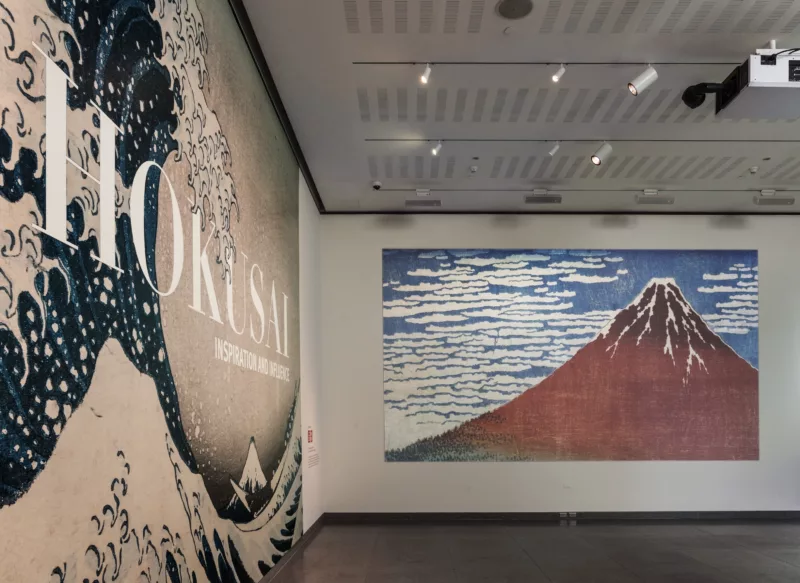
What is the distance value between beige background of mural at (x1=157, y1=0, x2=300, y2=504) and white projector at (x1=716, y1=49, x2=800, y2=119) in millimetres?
3197

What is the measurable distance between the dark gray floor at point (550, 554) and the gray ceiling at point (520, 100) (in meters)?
3.72

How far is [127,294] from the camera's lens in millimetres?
2545

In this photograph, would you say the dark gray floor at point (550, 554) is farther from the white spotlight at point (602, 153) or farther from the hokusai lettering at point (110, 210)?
the white spotlight at point (602, 153)

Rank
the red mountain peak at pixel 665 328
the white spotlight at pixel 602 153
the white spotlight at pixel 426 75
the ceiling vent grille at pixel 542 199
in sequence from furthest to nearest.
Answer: the red mountain peak at pixel 665 328 < the ceiling vent grille at pixel 542 199 < the white spotlight at pixel 602 153 < the white spotlight at pixel 426 75

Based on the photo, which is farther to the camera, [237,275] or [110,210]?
[237,275]

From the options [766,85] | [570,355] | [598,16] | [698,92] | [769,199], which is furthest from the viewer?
[570,355]

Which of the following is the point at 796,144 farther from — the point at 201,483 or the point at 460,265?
the point at 201,483

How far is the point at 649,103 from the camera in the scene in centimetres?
561

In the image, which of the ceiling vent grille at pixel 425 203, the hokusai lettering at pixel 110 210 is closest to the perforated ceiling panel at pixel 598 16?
the hokusai lettering at pixel 110 210

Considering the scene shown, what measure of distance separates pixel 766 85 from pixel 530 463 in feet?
17.6

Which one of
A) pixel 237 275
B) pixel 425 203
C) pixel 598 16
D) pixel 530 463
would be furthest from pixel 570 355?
pixel 237 275

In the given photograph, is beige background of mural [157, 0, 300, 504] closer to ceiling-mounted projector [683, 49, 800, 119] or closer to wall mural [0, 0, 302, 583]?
wall mural [0, 0, 302, 583]

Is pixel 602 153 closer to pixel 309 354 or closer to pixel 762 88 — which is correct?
pixel 762 88

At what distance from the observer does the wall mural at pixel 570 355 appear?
28.2ft
